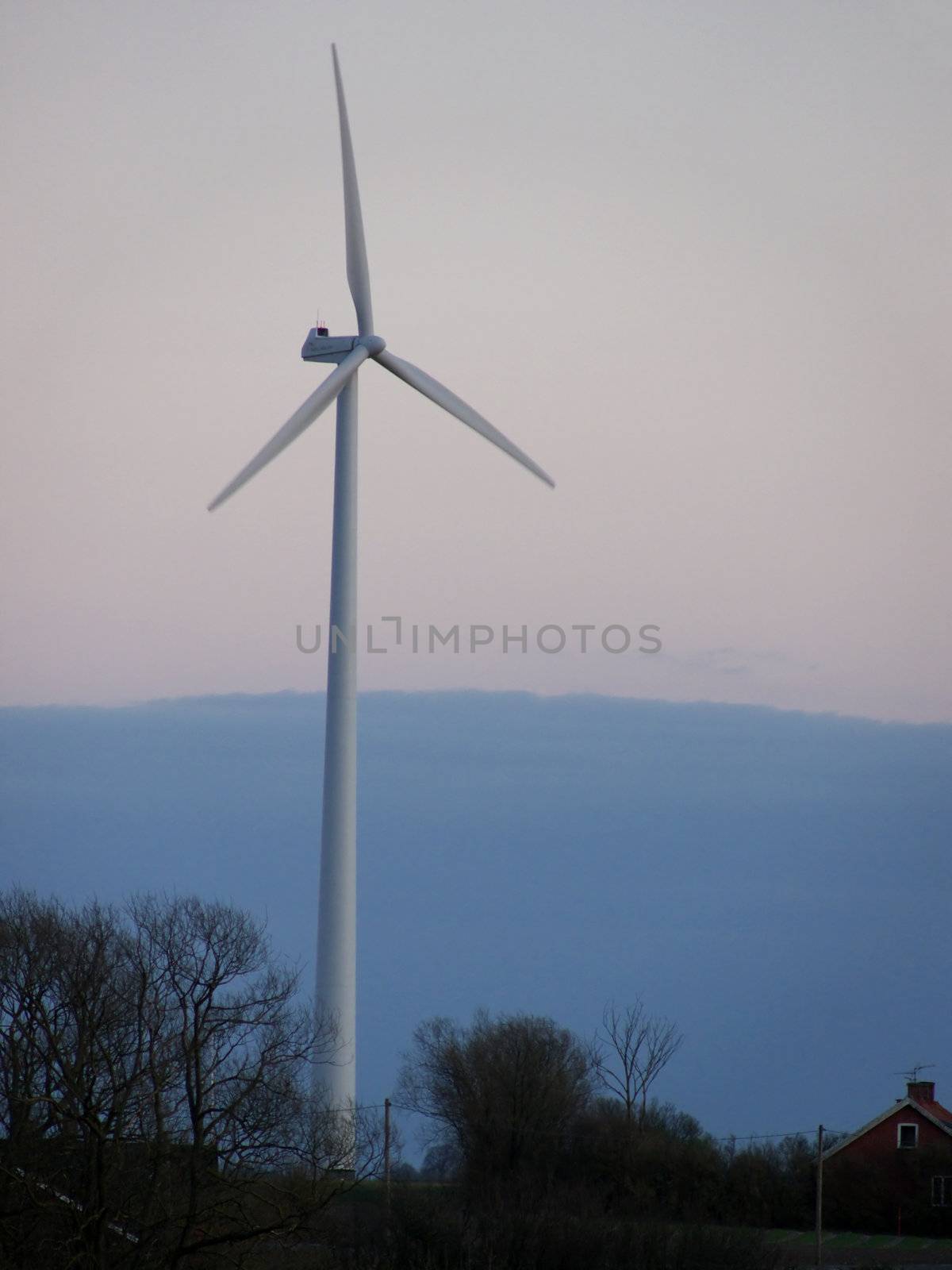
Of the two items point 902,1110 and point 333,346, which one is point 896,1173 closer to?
point 902,1110

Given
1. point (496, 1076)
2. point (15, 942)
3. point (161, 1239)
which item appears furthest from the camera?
point (496, 1076)

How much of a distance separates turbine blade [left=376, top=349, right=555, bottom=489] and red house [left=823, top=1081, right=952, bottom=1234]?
1035 inches

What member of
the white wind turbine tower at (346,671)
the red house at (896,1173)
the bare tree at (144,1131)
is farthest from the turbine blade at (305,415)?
the red house at (896,1173)

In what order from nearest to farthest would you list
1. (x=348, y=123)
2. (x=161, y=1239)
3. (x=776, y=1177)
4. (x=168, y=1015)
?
(x=161, y=1239) < (x=168, y=1015) < (x=348, y=123) < (x=776, y=1177)

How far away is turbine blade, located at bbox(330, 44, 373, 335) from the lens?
153 ft

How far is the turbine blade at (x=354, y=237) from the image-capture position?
46.8 meters

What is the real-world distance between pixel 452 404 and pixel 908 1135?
30.3 m

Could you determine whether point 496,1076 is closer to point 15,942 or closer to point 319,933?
point 319,933

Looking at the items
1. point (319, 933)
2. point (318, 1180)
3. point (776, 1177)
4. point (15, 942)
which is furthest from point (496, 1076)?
point (318, 1180)

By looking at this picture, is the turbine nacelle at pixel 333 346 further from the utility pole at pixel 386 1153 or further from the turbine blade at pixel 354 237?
the utility pole at pixel 386 1153

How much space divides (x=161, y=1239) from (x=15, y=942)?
15768 mm

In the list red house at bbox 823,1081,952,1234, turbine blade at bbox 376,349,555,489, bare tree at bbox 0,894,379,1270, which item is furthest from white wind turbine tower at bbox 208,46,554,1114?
red house at bbox 823,1081,952,1234

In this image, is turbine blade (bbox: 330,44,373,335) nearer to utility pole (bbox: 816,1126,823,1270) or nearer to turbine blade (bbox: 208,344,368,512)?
turbine blade (bbox: 208,344,368,512)

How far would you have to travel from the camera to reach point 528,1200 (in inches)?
1763
